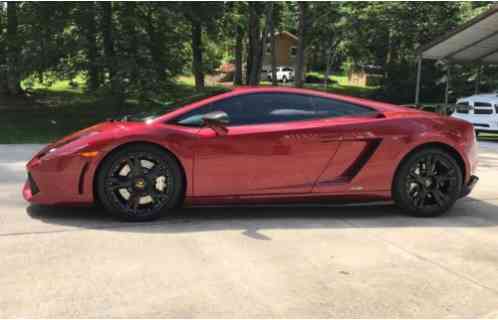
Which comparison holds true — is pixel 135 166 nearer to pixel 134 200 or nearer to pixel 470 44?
pixel 134 200

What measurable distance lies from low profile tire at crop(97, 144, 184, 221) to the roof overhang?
12.0 metres

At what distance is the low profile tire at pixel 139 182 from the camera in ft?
15.1

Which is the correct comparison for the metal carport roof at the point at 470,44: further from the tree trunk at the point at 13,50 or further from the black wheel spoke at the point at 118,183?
the black wheel spoke at the point at 118,183

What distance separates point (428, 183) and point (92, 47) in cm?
1036

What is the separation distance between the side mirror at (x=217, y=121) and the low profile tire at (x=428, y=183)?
Result: 70.9 inches

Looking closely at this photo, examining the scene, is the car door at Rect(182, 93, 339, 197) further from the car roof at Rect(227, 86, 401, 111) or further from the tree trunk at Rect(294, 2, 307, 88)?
the tree trunk at Rect(294, 2, 307, 88)

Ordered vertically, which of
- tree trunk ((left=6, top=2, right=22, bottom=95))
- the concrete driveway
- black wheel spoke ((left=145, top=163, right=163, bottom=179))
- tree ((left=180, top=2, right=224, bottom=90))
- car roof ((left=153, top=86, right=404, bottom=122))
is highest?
tree ((left=180, top=2, right=224, bottom=90))

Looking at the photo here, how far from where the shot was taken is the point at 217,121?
470cm

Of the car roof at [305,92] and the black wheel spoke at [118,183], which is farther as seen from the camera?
the car roof at [305,92]

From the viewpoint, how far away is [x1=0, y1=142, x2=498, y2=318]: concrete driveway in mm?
3064

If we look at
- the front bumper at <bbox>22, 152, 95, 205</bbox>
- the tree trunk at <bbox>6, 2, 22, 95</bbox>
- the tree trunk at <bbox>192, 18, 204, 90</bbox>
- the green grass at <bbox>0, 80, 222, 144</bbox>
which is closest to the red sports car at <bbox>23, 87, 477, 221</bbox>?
the front bumper at <bbox>22, 152, 95, 205</bbox>

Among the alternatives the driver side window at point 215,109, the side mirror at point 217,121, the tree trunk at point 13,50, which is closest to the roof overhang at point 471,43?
the driver side window at point 215,109

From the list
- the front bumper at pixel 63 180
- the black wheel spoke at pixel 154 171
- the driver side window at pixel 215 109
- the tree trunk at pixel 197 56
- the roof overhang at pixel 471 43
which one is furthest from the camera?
the tree trunk at pixel 197 56

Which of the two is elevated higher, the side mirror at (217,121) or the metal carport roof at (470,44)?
the metal carport roof at (470,44)
